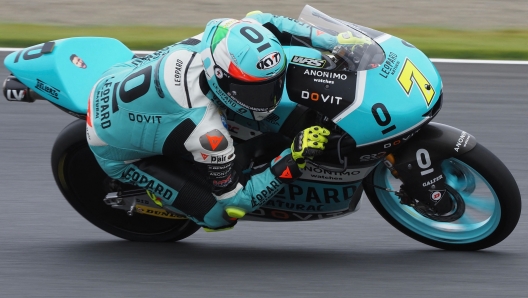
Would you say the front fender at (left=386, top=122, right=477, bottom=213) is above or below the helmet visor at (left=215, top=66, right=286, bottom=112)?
below

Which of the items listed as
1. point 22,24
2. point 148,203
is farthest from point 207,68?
point 22,24

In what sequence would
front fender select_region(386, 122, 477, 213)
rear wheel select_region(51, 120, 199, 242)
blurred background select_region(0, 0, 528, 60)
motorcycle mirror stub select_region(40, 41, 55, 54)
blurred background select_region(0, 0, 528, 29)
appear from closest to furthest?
front fender select_region(386, 122, 477, 213) → motorcycle mirror stub select_region(40, 41, 55, 54) → rear wheel select_region(51, 120, 199, 242) → blurred background select_region(0, 0, 528, 60) → blurred background select_region(0, 0, 528, 29)

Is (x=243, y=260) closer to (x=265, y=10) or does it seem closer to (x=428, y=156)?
(x=428, y=156)

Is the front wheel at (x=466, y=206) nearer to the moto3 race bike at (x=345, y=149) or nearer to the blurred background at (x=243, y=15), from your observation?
the moto3 race bike at (x=345, y=149)

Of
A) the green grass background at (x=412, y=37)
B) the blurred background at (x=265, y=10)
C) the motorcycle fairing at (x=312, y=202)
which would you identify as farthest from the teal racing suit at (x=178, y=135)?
the blurred background at (x=265, y=10)

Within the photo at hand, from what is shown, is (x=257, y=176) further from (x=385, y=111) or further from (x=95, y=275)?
(x=95, y=275)

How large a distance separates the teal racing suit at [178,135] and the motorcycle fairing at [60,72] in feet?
0.50

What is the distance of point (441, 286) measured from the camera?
4.13 meters

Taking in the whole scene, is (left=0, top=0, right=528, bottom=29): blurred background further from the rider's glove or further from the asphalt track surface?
the rider's glove

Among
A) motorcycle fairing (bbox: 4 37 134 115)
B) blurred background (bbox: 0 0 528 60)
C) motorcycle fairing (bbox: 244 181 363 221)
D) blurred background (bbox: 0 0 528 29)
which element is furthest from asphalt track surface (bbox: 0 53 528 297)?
blurred background (bbox: 0 0 528 29)

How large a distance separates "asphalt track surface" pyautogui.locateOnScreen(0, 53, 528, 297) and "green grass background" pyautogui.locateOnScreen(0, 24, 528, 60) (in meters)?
2.82

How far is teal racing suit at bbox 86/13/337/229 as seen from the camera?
12.6ft

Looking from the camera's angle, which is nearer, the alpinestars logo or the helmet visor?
the helmet visor

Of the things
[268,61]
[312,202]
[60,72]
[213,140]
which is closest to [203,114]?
[213,140]
